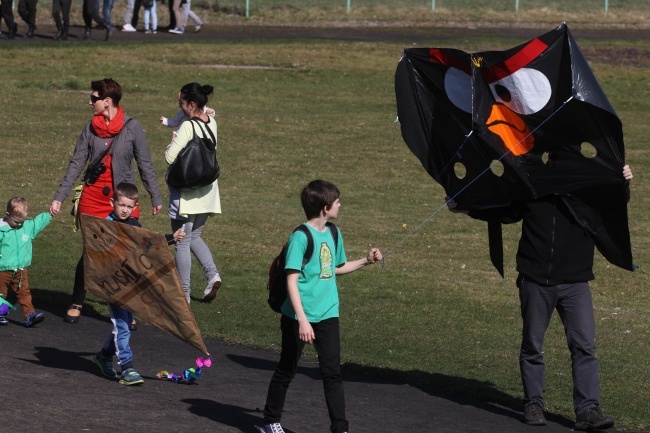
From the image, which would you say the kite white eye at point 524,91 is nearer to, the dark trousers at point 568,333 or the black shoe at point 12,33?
the dark trousers at point 568,333

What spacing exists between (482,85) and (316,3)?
37.6 m

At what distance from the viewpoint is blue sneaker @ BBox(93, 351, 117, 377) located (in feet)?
28.1

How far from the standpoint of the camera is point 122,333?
844 centimetres

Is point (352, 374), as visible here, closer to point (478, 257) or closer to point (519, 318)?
point (519, 318)

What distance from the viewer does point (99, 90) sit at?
32.6 feet

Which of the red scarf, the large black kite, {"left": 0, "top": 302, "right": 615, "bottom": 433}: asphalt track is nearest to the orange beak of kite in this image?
the large black kite

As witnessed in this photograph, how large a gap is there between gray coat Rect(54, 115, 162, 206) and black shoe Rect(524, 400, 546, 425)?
3789 millimetres

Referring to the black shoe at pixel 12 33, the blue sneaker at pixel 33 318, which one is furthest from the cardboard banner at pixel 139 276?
the black shoe at pixel 12 33

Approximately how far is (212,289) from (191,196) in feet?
3.68

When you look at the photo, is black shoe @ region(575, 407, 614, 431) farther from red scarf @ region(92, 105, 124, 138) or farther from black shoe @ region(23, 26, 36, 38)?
black shoe @ region(23, 26, 36, 38)

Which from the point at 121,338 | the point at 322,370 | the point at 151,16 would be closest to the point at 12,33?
the point at 151,16

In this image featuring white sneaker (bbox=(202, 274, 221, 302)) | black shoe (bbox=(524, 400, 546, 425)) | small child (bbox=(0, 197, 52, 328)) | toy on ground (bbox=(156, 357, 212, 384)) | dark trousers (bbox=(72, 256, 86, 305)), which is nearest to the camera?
black shoe (bbox=(524, 400, 546, 425))

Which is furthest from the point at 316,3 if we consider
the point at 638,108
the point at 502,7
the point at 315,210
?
the point at 315,210

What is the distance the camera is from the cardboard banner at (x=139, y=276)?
812 cm
